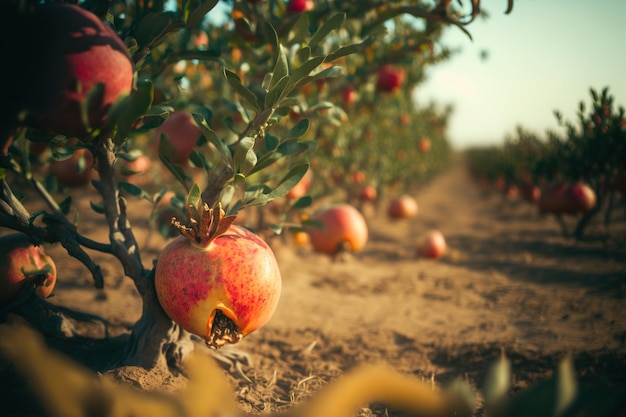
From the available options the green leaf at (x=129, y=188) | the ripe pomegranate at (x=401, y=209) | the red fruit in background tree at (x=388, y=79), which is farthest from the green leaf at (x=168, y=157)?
the ripe pomegranate at (x=401, y=209)

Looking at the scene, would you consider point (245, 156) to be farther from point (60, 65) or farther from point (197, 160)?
point (60, 65)

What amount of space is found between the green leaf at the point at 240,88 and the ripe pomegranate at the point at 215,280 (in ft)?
1.25

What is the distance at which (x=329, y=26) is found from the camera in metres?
1.29

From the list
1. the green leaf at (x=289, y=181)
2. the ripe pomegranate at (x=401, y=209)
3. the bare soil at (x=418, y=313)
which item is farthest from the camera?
the ripe pomegranate at (x=401, y=209)

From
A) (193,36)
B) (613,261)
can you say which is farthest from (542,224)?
Answer: (193,36)

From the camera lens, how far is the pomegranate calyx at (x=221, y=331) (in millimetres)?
1216

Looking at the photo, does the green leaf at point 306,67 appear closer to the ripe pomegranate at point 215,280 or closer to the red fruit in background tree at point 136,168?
the ripe pomegranate at point 215,280

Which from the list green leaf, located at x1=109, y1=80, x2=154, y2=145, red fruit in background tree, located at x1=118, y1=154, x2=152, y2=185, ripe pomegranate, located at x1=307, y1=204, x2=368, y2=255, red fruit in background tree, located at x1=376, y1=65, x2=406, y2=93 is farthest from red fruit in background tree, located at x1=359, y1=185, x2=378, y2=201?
green leaf, located at x1=109, y1=80, x2=154, y2=145

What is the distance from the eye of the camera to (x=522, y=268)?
4.66 m

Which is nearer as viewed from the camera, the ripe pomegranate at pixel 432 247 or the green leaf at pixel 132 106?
the green leaf at pixel 132 106

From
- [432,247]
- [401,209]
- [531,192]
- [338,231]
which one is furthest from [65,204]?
[531,192]

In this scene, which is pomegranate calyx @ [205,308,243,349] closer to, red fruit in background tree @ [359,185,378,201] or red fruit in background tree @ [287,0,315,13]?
red fruit in background tree @ [287,0,315,13]

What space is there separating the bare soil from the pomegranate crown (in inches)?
23.5

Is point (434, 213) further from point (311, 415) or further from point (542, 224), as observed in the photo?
point (311, 415)
